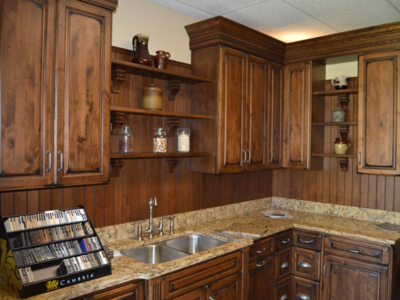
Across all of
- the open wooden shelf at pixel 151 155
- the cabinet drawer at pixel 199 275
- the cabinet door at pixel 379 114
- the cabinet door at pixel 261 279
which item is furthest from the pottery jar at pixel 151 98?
the cabinet door at pixel 379 114

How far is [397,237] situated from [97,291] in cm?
233

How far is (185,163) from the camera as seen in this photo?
306 cm

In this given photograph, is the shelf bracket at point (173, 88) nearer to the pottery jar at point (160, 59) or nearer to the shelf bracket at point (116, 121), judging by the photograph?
the pottery jar at point (160, 59)

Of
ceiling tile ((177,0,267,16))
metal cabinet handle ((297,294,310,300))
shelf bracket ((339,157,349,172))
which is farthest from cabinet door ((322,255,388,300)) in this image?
ceiling tile ((177,0,267,16))

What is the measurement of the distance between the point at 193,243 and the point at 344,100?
2048 millimetres

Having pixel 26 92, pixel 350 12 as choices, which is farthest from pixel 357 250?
pixel 26 92

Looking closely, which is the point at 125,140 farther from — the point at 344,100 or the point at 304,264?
the point at 344,100

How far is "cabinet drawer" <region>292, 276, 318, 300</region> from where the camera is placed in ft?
10.3

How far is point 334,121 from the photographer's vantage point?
3479 mm

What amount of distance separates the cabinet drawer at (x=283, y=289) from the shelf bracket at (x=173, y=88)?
1900mm

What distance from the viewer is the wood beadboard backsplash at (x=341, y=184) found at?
3287 millimetres

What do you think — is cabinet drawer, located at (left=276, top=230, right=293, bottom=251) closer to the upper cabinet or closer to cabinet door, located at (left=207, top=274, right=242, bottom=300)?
cabinet door, located at (left=207, top=274, right=242, bottom=300)

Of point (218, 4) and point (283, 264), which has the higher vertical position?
point (218, 4)

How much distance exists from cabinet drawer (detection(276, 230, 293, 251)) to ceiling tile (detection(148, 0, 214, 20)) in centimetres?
207
